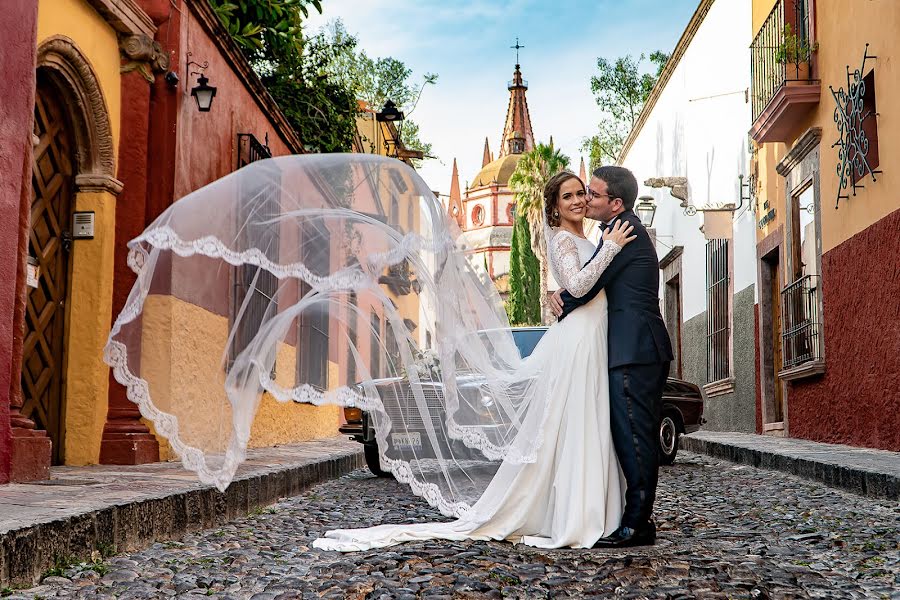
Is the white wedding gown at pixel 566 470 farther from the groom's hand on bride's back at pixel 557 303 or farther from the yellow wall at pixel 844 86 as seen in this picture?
the yellow wall at pixel 844 86

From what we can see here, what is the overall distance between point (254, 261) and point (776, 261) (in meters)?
12.6

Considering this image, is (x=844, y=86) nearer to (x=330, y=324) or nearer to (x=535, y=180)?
(x=330, y=324)

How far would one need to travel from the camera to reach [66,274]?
30.5ft

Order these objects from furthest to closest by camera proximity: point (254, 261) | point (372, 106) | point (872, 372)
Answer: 1. point (372, 106)
2. point (872, 372)
3. point (254, 261)

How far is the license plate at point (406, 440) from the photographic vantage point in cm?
548

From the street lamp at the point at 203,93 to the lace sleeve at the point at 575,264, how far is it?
6.40 m

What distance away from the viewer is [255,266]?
5.51 metres

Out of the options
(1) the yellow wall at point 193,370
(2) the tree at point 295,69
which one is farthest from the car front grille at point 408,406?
(2) the tree at point 295,69

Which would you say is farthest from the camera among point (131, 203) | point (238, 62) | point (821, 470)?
point (238, 62)

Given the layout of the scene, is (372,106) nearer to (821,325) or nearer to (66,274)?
(821,325)

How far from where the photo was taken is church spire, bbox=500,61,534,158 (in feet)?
280

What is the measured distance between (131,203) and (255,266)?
4.79 meters

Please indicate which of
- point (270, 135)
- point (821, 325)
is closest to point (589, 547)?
point (821, 325)

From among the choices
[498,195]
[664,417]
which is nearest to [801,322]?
[664,417]
